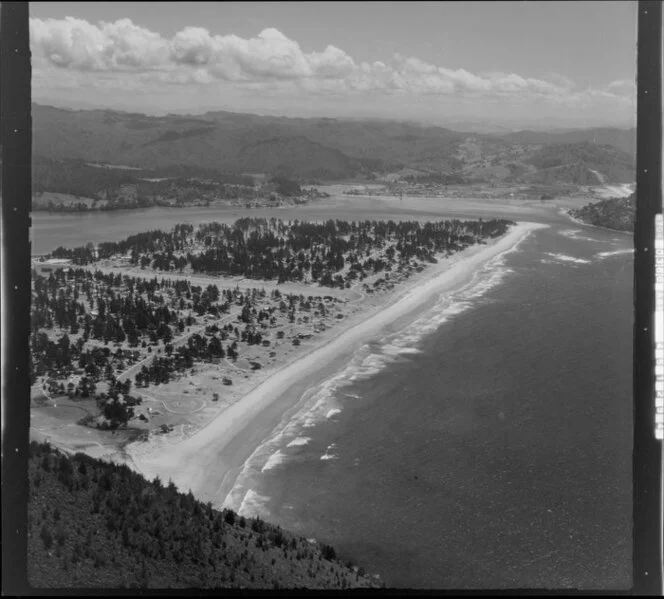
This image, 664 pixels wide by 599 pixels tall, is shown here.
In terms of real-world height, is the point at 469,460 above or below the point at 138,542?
below

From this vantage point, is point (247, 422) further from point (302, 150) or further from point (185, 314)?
point (302, 150)

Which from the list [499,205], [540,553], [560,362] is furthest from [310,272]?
[499,205]

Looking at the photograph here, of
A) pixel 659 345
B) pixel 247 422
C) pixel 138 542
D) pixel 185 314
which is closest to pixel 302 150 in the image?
pixel 185 314

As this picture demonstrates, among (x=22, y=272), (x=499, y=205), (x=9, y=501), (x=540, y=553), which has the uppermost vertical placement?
(x=499, y=205)

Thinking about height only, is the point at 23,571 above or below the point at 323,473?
above

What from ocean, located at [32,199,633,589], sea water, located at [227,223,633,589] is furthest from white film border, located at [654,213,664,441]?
ocean, located at [32,199,633,589]

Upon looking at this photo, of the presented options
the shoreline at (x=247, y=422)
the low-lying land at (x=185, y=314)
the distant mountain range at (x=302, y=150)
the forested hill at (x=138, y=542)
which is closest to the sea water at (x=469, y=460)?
the shoreline at (x=247, y=422)

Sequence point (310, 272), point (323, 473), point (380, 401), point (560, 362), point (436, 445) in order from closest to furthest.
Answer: point (323, 473) → point (436, 445) → point (380, 401) → point (560, 362) → point (310, 272)

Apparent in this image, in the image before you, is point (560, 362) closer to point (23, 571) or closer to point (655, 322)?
point (655, 322)
